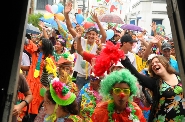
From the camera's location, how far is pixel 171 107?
152 inches

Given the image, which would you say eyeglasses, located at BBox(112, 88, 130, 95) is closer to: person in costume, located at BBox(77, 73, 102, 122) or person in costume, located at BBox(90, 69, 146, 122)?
person in costume, located at BBox(90, 69, 146, 122)

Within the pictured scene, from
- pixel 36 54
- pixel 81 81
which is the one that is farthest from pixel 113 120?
pixel 36 54

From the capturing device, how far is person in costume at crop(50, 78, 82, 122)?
382cm

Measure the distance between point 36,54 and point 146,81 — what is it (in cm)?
298

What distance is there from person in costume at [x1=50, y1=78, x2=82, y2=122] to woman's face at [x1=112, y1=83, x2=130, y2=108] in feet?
1.60

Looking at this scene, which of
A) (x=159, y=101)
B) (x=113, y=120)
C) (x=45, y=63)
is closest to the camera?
(x=113, y=120)

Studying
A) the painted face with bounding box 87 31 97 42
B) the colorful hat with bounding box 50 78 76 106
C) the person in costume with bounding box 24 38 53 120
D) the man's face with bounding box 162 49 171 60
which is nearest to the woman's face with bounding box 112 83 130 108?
the colorful hat with bounding box 50 78 76 106

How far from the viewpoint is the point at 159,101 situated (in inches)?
154

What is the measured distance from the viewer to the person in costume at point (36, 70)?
6006 mm

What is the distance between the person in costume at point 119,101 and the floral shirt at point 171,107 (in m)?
0.23

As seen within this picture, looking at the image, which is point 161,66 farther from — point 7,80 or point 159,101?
point 7,80

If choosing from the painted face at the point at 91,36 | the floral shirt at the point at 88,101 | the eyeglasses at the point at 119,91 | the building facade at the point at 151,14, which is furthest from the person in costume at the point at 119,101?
the building facade at the point at 151,14

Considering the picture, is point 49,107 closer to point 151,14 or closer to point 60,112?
point 60,112

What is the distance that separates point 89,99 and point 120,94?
993mm
